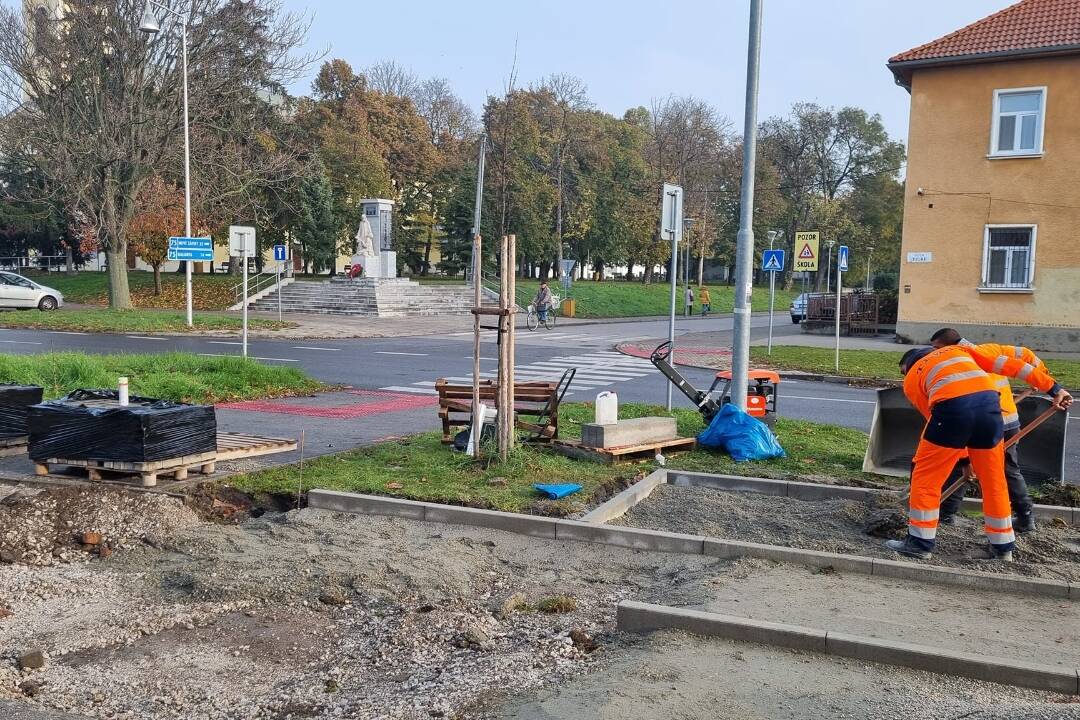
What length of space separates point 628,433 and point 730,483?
1.26 m

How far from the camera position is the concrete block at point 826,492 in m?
7.73

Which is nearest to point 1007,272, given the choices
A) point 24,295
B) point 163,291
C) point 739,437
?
point 739,437

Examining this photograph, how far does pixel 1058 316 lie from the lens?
979 inches

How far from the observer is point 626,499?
24.8 feet

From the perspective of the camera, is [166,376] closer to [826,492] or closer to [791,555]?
[826,492]

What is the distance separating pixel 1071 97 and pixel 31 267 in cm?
6409

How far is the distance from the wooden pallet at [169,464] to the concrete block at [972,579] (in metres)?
5.61

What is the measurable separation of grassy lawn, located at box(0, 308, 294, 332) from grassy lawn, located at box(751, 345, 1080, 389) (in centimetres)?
1666

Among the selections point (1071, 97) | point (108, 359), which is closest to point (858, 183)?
point (1071, 97)

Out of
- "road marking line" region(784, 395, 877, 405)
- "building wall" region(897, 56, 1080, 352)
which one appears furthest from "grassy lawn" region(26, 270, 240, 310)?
"road marking line" region(784, 395, 877, 405)

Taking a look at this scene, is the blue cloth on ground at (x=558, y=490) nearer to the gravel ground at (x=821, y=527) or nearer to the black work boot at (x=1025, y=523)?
the gravel ground at (x=821, y=527)

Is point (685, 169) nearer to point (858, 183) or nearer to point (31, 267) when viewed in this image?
point (858, 183)

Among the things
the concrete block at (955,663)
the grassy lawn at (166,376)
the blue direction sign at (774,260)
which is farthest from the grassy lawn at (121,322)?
the concrete block at (955,663)

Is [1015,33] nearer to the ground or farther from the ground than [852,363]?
farther from the ground
